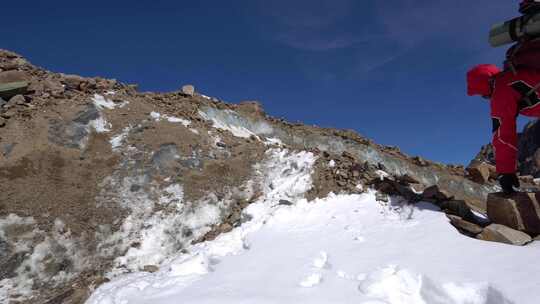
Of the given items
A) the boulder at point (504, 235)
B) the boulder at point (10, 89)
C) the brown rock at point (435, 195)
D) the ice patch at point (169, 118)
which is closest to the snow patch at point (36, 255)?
the ice patch at point (169, 118)

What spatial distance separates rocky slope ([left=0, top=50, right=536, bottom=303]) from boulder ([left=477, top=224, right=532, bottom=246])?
0.71ft

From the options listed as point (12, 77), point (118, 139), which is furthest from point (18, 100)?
point (118, 139)

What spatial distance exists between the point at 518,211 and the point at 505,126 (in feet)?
3.96

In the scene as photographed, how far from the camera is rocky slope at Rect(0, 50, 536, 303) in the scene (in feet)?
20.5

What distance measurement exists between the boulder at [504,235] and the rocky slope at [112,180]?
22cm

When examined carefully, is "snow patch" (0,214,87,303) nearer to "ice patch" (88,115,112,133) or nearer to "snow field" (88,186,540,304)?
"snow field" (88,186,540,304)

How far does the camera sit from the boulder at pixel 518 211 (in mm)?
4973

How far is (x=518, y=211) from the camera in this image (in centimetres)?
506

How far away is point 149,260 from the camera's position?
640 cm

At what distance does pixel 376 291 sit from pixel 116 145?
753 cm

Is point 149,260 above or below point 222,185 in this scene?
below

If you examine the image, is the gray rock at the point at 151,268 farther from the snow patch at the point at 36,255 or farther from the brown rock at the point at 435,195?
the brown rock at the point at 435,195

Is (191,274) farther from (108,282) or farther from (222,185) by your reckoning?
(222,185)

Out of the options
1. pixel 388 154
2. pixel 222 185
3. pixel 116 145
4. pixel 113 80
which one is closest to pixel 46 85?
pixel 113 80
